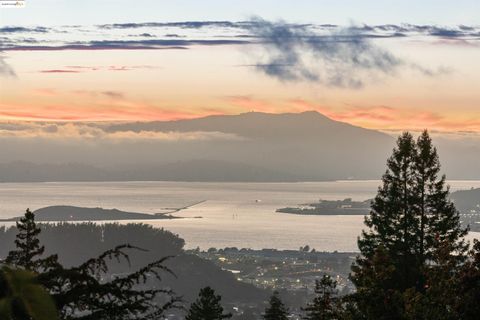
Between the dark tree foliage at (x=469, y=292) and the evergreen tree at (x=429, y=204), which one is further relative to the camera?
the evergreen tree at (x=429, y=204)

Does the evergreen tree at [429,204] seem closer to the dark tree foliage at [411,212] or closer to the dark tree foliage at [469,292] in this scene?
the dark tree foliage at [411,212]

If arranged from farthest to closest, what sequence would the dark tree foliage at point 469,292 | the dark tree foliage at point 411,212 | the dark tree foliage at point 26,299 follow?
1. the dark tree foliage at point 411,212
2. the dark tree foliage at point 469,292
3. the dark tree foliage at point 26,299

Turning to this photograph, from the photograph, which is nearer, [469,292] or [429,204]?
[469,292]

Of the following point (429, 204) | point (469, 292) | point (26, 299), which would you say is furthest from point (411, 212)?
point (26, 299)

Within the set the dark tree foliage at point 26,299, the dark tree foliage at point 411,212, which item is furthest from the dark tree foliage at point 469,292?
the dark tree foliage at point 411,212

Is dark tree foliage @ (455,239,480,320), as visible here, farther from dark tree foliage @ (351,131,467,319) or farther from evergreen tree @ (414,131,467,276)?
evergreen tree @ (414,131,467,276)

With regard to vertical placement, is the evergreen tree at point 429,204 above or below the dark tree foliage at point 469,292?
above

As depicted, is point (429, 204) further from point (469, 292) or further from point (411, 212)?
point (469, 292)

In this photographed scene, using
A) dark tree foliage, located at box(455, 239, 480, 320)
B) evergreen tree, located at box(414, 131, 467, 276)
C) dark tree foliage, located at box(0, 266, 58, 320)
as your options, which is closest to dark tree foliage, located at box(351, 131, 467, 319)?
evergreen tree, located at box(414, 131, 467, 276)

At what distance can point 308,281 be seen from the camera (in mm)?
126188

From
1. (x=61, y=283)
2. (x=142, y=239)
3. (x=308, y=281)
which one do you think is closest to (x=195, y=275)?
(x=308, y=281)

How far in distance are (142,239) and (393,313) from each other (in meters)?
137

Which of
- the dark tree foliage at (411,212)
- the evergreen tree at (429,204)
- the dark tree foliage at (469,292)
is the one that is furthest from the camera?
the evergreen tree at (429,204)

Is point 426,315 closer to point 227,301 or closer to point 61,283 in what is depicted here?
point 61,283
